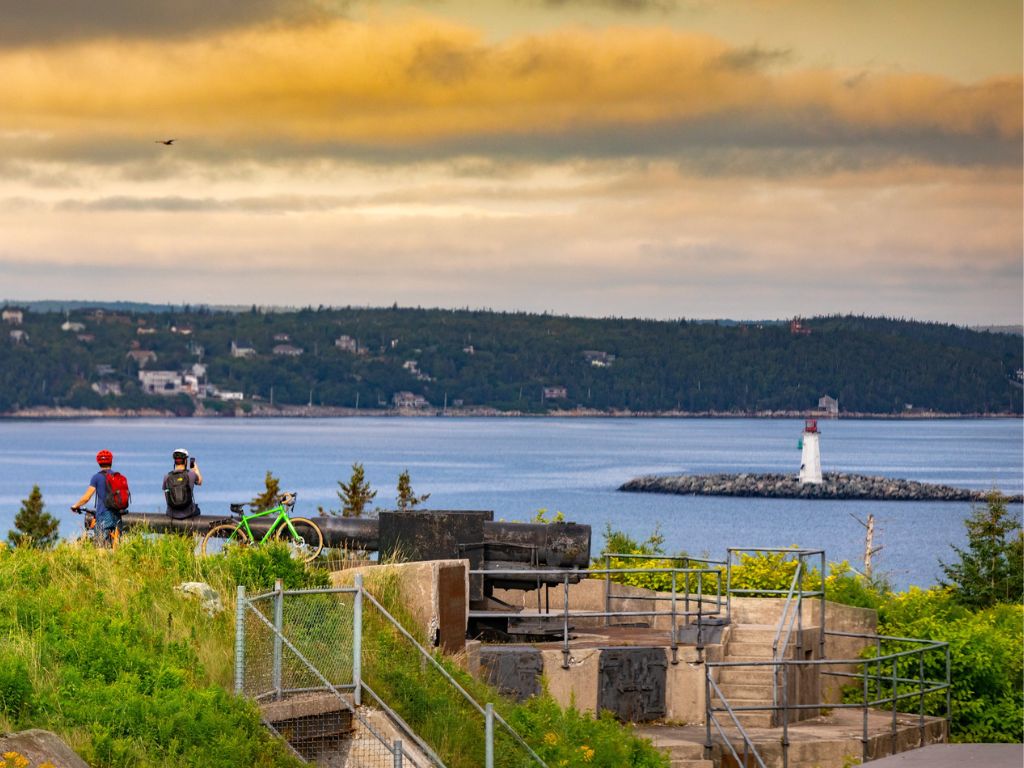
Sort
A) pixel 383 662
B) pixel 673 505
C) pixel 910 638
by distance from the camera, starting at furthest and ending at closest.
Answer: pixel 673 505 → pixel 910 638 → pixel 383 662

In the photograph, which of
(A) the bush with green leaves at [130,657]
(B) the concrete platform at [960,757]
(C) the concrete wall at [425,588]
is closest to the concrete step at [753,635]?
(B) the concrete platform at [960,757]

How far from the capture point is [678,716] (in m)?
24.0

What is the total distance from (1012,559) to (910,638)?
24418 millimetres

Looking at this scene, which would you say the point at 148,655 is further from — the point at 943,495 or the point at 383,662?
the point at 943,495

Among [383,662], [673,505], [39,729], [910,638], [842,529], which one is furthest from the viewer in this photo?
[673,505]

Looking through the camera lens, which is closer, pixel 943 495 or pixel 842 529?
pixel 842 529

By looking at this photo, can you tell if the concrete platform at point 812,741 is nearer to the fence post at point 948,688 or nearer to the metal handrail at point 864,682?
the metal handrail at point 864,682

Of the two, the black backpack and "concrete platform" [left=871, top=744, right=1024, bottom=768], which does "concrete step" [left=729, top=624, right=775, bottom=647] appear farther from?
the black backpack

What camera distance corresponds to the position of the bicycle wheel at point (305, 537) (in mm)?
23578

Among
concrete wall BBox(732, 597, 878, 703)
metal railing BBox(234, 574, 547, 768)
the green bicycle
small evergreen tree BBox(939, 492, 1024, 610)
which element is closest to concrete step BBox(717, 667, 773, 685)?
concrete wall BBox(732, 597, 878, 703)

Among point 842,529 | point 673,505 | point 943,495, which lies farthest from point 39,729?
point 943,495

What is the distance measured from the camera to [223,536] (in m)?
24.5

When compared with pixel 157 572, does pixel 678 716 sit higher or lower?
lower

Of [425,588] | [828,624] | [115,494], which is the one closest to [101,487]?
[115,494]
